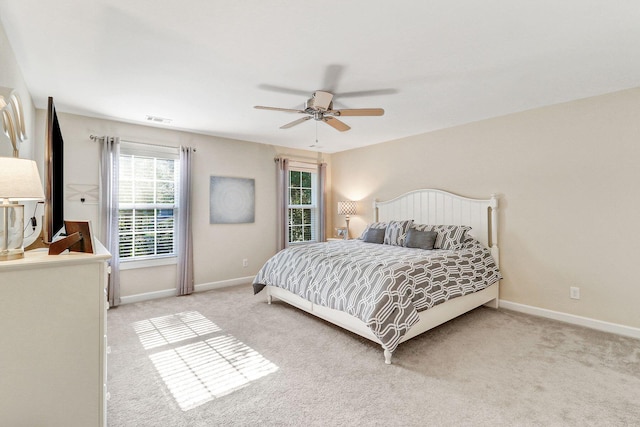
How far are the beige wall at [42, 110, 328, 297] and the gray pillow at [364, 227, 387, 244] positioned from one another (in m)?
1.76

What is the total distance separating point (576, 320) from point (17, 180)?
15.2 ft

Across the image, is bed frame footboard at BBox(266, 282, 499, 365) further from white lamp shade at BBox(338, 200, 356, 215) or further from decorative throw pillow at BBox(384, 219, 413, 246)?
white lamp shade at BBox(338, 200, 356, 215)

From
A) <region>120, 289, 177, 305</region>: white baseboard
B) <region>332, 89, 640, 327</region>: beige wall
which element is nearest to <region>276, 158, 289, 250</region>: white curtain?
<region>120, 289, 177, 305</region>: white baseboard

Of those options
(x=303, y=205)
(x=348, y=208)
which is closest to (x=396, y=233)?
(x=348, y=208)

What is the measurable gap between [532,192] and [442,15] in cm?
265

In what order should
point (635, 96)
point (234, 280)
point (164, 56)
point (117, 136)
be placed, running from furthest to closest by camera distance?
point (234, 280), point (117, 136), point (635, 96), point (164, 56)

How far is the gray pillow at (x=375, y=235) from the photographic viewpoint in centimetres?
441

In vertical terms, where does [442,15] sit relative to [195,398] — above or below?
above

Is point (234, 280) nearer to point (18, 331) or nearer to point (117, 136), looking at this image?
point (117, 136)

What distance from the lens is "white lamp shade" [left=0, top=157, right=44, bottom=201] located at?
116 centimetres

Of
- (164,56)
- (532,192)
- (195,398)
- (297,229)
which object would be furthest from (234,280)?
(532,192)

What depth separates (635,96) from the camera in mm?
2922

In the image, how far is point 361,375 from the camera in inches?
88.7

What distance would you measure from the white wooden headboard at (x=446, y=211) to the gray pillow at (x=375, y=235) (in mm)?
605
